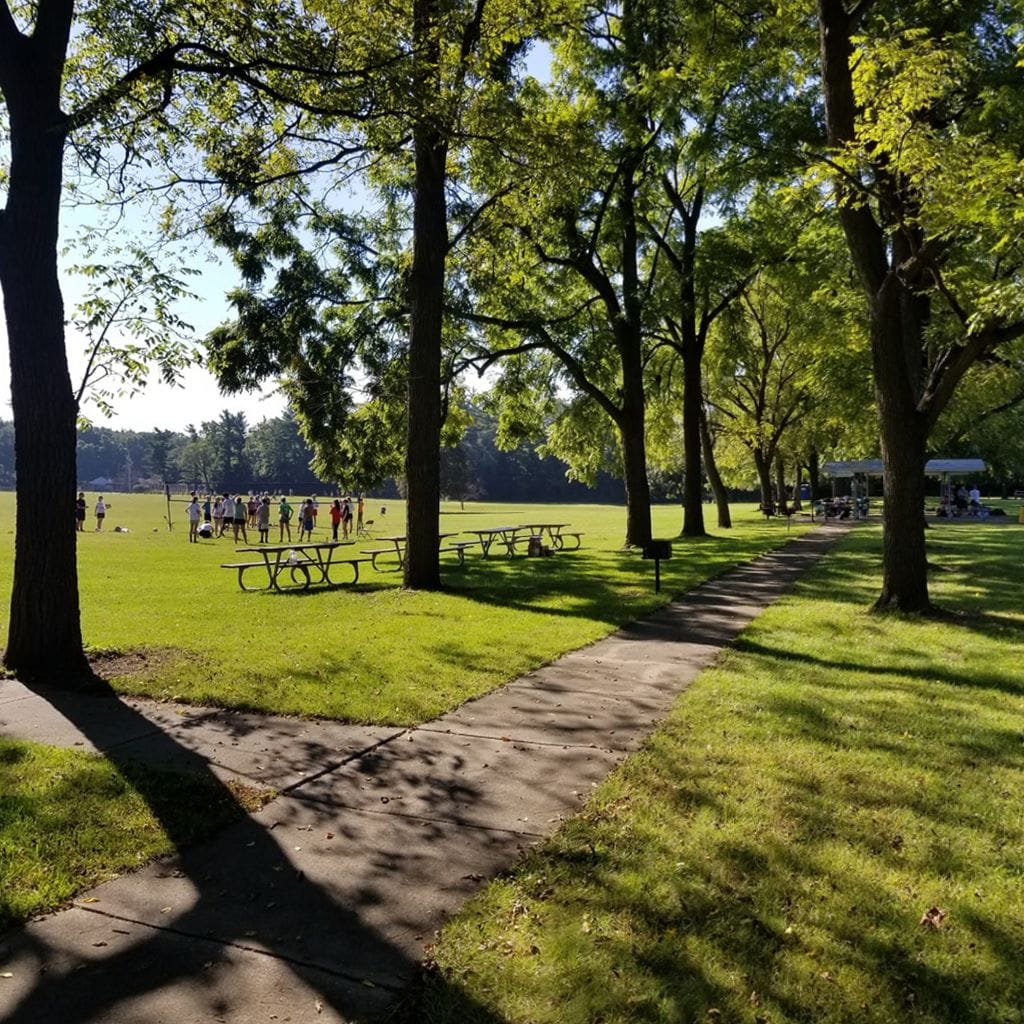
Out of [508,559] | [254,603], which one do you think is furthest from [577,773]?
[508,559]

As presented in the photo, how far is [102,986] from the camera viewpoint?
2.97 meters

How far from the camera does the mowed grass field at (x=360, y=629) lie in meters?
7.25

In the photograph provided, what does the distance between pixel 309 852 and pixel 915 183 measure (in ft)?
30.2

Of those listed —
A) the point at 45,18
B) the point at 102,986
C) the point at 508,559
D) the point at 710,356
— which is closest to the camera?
the point at 102,986

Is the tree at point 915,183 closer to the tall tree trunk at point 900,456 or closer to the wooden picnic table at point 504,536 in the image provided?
the tall tree trunk at point 900,456

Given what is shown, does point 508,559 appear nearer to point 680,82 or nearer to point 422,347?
point 422,347

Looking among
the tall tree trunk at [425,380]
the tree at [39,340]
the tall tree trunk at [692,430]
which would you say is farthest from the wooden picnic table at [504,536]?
the tree at [39,340]

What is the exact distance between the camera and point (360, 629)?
1036 cm

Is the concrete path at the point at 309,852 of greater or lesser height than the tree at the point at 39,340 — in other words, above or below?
below

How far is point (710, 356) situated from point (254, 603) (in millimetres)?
26289

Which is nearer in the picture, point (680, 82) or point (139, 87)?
point (139, 87)

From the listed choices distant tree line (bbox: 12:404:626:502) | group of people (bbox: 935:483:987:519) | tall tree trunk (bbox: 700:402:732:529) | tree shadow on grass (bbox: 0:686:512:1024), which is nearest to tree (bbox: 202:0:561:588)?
tree shadow on grass (bbox: 0:686:512:1024)

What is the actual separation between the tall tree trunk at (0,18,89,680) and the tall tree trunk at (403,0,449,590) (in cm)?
695

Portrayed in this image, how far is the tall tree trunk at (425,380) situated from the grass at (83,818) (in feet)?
29.6
